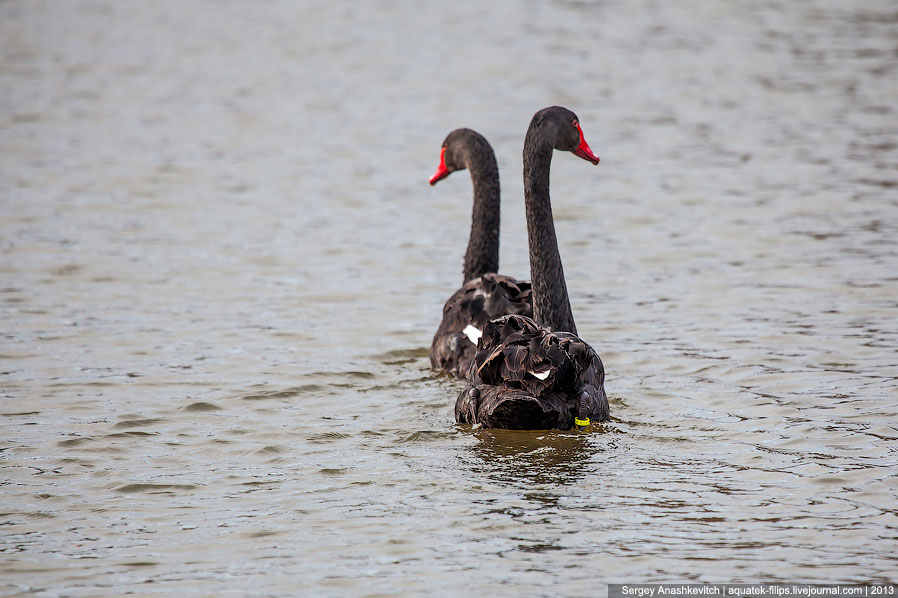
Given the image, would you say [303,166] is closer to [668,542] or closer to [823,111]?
[823,111]

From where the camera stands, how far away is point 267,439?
690 cm

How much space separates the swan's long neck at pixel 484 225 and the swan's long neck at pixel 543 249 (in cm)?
128

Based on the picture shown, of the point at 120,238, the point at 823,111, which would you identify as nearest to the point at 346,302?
the point at 120,238

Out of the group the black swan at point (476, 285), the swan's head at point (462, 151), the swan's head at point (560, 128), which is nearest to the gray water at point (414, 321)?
the black swan at point (476, 285)

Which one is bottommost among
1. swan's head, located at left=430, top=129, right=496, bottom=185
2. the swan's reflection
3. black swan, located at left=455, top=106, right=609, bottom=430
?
the swan's reflection

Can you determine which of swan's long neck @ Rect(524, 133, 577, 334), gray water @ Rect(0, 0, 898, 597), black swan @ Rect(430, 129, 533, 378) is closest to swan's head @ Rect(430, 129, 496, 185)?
black swan @ Rect(430, 129, 533, 378)

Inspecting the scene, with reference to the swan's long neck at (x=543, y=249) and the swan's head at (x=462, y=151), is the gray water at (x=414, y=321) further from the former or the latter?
the swan's head at (x=462, y=151)

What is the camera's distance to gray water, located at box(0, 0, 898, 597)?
5277 millimetres

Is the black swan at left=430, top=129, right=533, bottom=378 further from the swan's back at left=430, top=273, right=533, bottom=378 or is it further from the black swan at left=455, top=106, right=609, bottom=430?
the black swan at left=455, top=106, right=609, bottom=430

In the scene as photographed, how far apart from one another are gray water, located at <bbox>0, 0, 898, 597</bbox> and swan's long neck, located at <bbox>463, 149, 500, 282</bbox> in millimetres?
756

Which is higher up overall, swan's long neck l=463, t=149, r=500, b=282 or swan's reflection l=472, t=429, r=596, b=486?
swan's long neck l=463, t=149, r=500, b=282

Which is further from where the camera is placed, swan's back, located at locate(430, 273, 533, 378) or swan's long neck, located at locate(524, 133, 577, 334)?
swan's back, located at locate(430, 273, 533, 378)

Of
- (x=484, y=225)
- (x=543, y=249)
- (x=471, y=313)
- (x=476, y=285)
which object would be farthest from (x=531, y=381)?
(x=484, y=225)

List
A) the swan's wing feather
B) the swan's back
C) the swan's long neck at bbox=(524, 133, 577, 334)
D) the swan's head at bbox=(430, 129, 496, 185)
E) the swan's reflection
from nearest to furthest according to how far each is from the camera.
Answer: the swan's reflection
the swan's wing feather
the swan's long neck at bbox=(524, 133, 577, 334)
the swan's back
the swan's head at bbox=(430, 129, 496, 185)
